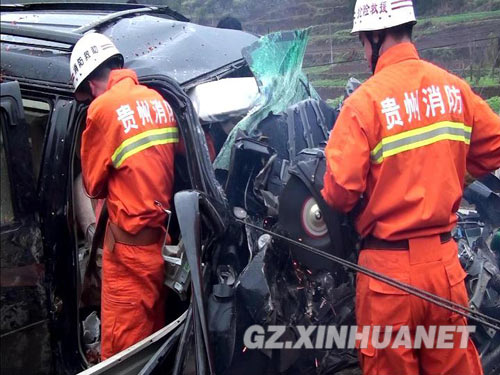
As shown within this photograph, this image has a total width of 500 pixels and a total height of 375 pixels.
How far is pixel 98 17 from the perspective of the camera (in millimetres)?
3705

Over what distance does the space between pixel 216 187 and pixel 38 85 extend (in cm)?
103

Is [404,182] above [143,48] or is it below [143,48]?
below

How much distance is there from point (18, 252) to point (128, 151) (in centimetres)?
67

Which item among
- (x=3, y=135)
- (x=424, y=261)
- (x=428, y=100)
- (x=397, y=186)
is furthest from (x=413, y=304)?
(x=3, y=135)

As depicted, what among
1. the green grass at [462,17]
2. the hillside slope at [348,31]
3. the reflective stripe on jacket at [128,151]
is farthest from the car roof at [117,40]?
the green grass at [462,17]

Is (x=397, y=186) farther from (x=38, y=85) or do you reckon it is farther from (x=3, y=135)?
(x=38, y=85)

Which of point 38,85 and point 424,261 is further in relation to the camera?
point 38,85

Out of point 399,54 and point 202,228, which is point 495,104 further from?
point 202,228

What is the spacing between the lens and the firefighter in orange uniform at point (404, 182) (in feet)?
7.16

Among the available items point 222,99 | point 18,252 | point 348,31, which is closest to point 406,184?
point 222,99

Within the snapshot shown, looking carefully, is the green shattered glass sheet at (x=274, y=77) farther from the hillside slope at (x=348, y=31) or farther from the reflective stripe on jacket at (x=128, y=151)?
the hillside slope at (x=348, y=31)

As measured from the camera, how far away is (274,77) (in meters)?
3.58

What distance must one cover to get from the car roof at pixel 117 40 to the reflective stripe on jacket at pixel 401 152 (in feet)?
4.52

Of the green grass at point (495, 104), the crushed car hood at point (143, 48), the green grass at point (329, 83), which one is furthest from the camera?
the green grass at point (329, 83)
